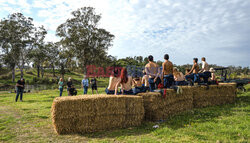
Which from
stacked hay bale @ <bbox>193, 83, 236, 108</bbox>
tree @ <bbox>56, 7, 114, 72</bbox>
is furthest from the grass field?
tree @ <bbox>56, 7, 114, 72</bbox>

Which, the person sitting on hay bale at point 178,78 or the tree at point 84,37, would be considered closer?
the person sitting on hay bale at point 178,78

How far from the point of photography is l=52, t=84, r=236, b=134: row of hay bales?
5688mm

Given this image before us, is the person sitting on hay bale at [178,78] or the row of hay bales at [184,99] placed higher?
the person sitting on hay bale at [178,78]

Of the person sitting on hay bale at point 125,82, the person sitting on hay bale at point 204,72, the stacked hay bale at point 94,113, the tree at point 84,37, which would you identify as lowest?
the stacked hay bale at point 94,113

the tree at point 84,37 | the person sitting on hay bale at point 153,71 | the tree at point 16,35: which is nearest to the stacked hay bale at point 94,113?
the person sitting on hay bale at point 153,71

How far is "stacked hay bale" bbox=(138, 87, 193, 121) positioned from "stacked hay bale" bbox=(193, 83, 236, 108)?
38.5 inches

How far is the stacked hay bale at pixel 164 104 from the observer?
6758mm

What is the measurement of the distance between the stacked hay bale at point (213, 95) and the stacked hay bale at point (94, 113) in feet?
13.8

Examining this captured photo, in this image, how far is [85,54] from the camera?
121 feet

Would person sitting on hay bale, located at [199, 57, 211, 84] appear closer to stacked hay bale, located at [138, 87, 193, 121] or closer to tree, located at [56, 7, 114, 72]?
stacked hay bale, located at [138, 87, 193, 121]

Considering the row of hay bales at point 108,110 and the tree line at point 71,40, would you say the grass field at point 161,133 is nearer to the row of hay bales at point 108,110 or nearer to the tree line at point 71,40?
the row of hay bales at point 108,110

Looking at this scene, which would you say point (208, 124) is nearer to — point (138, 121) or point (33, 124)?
point (138, 121)

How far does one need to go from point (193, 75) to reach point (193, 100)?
1540 millimetres

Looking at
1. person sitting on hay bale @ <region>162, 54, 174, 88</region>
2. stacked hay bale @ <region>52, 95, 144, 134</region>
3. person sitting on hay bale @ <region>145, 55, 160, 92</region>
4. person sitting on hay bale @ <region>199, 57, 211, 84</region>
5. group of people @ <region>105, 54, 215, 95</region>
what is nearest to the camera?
stacked hay bale @ <region>52, 95, 144, 134</region>
